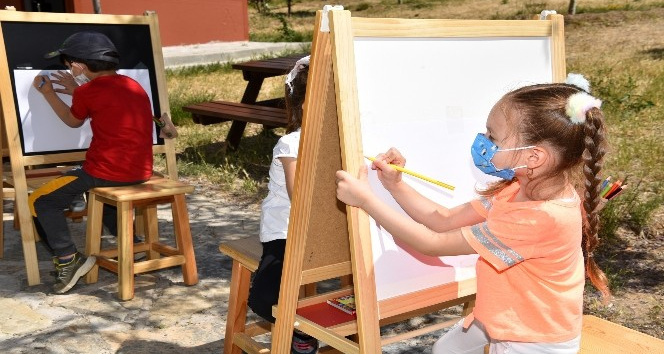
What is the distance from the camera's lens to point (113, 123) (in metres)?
4.73

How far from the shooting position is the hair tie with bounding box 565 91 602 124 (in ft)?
7.48

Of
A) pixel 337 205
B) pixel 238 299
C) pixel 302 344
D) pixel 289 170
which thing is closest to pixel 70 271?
pixel 238 299

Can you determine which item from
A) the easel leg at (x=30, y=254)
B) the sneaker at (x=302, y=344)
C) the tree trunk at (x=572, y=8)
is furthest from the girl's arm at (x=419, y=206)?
the tree trunk at (x=572, y=8)

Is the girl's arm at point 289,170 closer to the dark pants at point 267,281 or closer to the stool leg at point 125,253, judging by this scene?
the dark pants at point 267,281

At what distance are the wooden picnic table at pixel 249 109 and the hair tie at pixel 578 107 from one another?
15.5 feet

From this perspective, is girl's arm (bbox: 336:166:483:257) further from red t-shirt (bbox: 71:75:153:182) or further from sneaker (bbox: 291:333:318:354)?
red t-shirt (bbox: 71:75:153:182)

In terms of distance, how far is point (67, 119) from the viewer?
489 cm

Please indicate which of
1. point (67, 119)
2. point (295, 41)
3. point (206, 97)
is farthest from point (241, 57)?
point (67, 119)

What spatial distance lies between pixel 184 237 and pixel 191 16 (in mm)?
12845

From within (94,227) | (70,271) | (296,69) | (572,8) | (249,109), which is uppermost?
(572,8)

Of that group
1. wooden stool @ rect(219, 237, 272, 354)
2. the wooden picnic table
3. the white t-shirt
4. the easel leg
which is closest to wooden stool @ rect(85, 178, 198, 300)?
the easel leg

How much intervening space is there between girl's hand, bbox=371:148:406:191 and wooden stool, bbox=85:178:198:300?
228 cm

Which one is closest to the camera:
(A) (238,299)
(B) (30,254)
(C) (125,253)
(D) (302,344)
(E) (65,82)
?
(D) (302,344)

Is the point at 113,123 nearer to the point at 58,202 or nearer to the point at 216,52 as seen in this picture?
the point at 58,202
